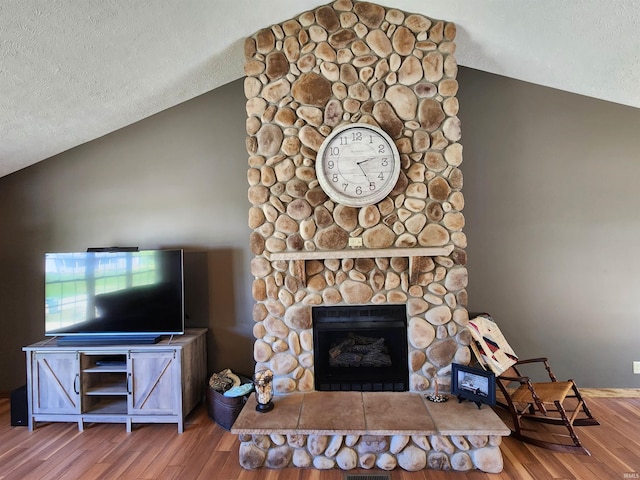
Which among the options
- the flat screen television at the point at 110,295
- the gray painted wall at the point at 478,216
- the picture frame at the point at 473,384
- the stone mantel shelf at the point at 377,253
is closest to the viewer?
the picture frame at the point at 473,384

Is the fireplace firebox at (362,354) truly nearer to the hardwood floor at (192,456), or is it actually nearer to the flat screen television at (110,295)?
the hardwood floor at (192,456)

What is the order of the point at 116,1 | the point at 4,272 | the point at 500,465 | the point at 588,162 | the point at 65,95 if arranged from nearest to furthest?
the point at 116,1, the point at 500,465, the point at 65,95, the point at 588,162, the point at 4,272

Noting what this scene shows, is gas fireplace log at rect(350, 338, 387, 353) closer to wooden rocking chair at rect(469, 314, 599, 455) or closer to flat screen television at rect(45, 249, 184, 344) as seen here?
wooden rocking chair at rect(469, 314, 599, 455)

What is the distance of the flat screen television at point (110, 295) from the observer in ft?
8.93

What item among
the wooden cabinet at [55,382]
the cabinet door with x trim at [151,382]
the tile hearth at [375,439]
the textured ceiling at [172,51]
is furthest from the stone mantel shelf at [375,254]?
the wooden cabinet at [55,382]

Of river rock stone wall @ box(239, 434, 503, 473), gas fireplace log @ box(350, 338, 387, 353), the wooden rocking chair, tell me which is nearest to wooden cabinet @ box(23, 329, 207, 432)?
river rock stone wall @ box(239, 434, 503, 473)

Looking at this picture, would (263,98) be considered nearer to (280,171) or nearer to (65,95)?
(280,171)

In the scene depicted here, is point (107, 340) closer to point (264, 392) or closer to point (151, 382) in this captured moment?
point (151, 382)

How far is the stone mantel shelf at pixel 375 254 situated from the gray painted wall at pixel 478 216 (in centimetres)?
82

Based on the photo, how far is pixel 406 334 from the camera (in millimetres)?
2502

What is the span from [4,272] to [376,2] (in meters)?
4.13

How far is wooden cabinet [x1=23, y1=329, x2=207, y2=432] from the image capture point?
2568 millimetres

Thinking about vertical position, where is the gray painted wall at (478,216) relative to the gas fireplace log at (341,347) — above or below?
above

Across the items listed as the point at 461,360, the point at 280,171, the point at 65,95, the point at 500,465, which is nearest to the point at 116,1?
the point at 65,95
